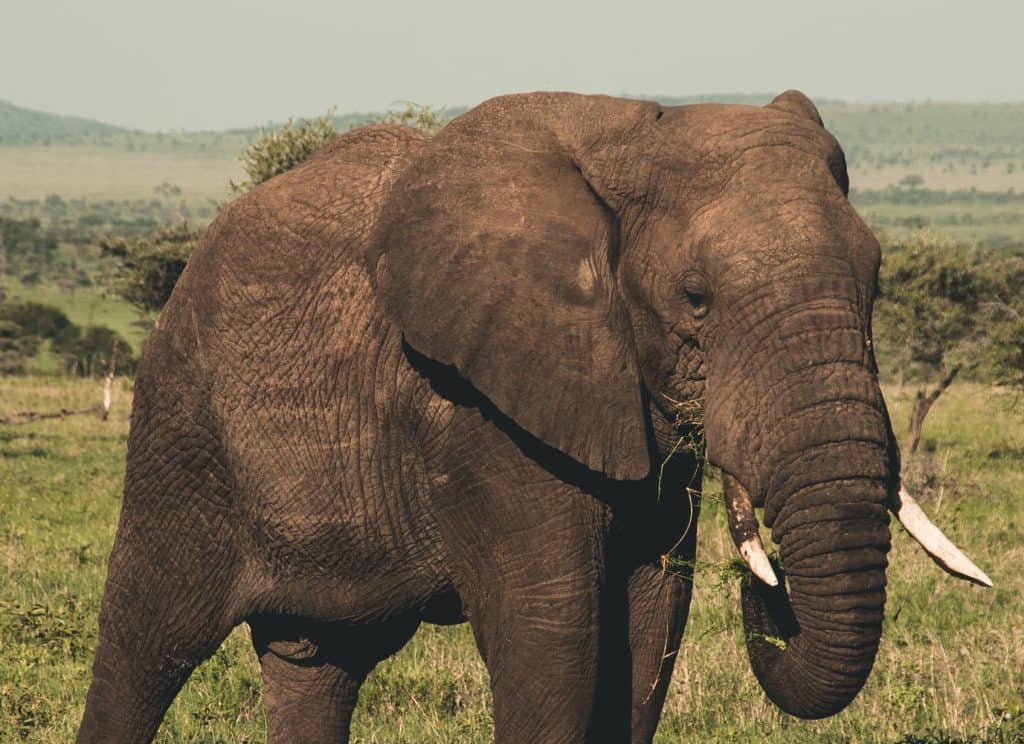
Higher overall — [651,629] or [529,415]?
[529,415]

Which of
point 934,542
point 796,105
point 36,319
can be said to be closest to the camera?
point 934,542

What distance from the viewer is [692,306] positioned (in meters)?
4.23

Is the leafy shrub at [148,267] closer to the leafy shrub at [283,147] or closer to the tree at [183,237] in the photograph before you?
the tree at [183,237]

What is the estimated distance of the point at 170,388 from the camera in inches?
208

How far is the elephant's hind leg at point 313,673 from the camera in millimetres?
5594

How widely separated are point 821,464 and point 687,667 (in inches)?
146

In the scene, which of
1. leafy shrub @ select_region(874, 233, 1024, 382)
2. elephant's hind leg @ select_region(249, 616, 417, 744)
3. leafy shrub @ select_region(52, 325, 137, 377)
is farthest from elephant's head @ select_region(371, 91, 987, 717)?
leafy shrub @ select_region(52, 325, 137, 377)

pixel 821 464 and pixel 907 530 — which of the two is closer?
pixel 821 464

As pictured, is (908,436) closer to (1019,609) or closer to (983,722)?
(1019,609)

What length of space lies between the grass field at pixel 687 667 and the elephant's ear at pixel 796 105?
3.84 feet

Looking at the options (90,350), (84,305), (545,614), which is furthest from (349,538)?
(84,305)

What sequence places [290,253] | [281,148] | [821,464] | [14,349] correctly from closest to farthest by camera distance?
[821,464] → [290,253] → [281,148] → [14,349]

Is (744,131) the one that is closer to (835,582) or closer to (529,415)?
(529,415)

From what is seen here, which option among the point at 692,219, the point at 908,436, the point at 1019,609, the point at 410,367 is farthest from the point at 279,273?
the point at 908,436
